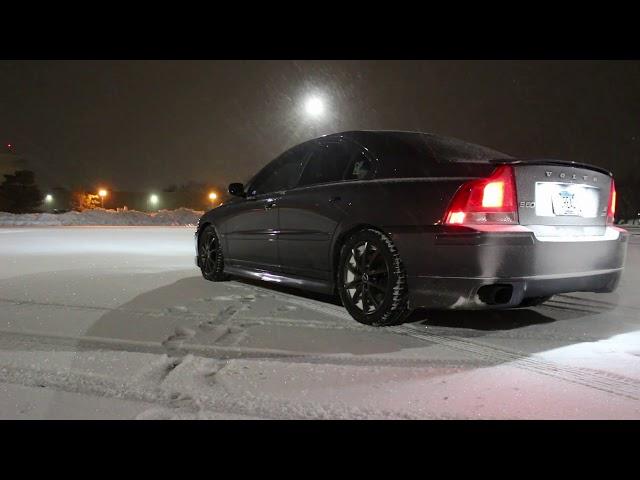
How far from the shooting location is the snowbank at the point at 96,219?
32.4m

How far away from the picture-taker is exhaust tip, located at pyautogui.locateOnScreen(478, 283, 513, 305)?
11.6 ft

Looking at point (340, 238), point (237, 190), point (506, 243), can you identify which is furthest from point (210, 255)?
point (506, 243)

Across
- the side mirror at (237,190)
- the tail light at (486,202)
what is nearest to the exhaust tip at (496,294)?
the tail light at (486,202)

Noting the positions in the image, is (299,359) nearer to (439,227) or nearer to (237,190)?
(439,227)

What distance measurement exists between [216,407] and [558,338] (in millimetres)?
2596

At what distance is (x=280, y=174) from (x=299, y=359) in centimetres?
324

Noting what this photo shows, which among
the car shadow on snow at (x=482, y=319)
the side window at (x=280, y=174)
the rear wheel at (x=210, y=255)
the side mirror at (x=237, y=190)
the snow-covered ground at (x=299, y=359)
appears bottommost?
the car shadow on snow at (x=482, y=319)

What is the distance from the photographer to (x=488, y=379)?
2879mm

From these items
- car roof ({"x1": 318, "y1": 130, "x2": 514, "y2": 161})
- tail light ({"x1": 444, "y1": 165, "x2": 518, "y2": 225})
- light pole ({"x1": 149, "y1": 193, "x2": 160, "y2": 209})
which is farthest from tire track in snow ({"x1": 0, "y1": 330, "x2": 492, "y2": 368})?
light pole ({"x1": 149, "y1": 193, "x2": 160, "y2": 209})

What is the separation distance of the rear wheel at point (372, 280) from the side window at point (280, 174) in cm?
139

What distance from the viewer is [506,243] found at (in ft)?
11.5

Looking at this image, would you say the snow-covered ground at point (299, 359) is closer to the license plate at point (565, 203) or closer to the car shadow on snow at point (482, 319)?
the car shadow on snow at point (482, 319)
